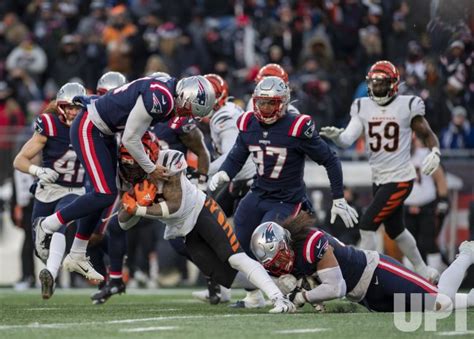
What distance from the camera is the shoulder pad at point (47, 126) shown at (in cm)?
988

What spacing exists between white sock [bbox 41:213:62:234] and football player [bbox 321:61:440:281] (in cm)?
243

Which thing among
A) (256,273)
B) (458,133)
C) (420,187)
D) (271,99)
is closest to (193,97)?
(271,99)

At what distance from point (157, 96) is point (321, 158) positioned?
1327 mm

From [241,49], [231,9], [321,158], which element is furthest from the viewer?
[231,9]

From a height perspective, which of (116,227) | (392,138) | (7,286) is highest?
(392,138)

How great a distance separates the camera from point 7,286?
1412 centimetres

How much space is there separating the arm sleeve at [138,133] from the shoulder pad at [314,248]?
1.26 m

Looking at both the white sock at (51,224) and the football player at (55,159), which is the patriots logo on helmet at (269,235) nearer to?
the white sock at (51,224)

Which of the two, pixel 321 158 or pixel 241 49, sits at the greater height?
pixel 241 49

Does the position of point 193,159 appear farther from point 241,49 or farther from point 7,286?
point 241,49

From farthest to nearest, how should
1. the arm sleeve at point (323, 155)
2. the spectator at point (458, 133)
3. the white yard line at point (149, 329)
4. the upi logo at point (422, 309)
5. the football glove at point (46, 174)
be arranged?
1. the spectator at point (458, 133)
2. the football glove at point (46, 174)
3. the arm sleeve at point (323, 155)
4. the upi logo at point (422, 309)
5. the white yard line at point (149, 329)

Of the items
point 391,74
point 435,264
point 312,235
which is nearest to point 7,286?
point 435,264

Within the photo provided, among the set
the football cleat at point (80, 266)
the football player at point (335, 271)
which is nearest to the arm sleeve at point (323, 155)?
the football player at point (335, 271)

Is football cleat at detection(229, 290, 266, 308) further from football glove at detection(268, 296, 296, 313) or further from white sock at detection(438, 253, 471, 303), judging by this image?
white sock at detection(438, 253, 471, 303)
